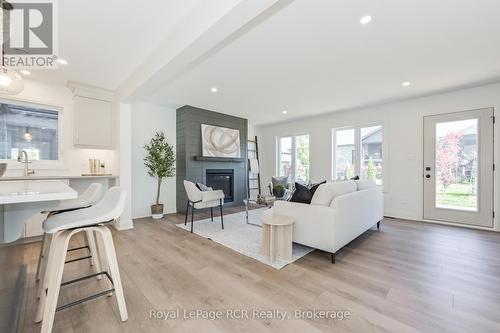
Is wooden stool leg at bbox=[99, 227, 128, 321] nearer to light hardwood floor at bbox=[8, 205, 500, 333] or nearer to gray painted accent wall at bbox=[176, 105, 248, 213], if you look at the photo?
light hardwood floor at bbox=[8, 205, 500, 333]

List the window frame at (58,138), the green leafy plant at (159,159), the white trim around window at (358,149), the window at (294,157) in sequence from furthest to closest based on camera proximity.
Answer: the window at (294,157)
the white trim around window at (358,149)
the green leafy plant at (159,159)
the window frame at (58,138)

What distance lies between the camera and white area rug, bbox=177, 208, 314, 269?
2.53 metres

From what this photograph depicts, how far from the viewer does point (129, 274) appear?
2102 millimetres

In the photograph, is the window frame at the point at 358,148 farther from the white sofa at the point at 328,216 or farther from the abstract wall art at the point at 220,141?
the abstract wall art at the point at 220,141

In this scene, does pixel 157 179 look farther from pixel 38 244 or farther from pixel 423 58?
pixel 423 58

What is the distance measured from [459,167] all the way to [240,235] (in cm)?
408

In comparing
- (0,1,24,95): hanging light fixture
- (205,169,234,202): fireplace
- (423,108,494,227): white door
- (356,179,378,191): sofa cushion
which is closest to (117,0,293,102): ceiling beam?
(0,1,24,95): hanging light fixture

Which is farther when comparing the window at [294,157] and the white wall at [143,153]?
the window at [294,157]

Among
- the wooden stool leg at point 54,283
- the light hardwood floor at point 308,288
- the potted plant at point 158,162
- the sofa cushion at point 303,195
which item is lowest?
the light hardwood floor at point 308,288

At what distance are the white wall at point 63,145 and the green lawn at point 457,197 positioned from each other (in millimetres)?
5985

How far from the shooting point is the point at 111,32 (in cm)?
224

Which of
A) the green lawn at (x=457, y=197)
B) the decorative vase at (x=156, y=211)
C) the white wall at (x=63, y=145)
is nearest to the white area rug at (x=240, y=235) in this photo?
the decorative vase at (x=156, y=211)

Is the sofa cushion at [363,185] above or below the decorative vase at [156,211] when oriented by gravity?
above

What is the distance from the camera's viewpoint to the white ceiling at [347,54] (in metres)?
1.91
